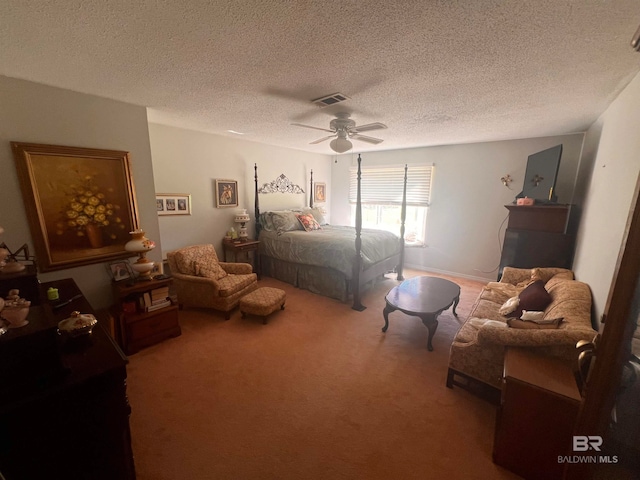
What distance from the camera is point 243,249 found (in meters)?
4.27

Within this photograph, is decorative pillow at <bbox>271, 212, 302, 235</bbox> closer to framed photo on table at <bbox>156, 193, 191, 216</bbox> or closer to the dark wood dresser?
framed photo on table at <bbox>156, 193, 191, 216</bbox>

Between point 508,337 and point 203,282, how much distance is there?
3108 millimetres

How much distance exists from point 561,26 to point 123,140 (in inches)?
135

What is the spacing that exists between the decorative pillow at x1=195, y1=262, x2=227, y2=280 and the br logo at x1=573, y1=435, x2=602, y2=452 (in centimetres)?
342

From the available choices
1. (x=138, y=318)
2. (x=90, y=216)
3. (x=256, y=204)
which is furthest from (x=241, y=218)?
(x=138, y=318)

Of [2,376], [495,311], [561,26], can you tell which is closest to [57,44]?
[2,376]

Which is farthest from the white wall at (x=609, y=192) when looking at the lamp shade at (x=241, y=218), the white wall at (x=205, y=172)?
the white wall at (x=205, y=172)

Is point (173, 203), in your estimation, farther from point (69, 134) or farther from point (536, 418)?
point (536, 418)

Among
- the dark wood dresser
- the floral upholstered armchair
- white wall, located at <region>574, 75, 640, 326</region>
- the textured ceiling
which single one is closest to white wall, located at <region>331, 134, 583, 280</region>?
white wall, located at <region>574, 75, 640, 326</region>

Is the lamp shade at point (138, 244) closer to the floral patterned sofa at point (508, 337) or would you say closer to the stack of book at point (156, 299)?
the stack of book at point (156, 299)

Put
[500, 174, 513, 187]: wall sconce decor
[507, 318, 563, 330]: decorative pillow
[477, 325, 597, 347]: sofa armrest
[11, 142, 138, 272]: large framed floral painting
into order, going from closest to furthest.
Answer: [477, 325, 597, 347]: sofa armrest
[507, 318, 563, 330]: decorative pillow
[11, 142, 138, 272]: large framed floral painting
[500, 174, 513, 187]: wall sconce decor

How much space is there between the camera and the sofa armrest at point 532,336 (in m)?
1.48

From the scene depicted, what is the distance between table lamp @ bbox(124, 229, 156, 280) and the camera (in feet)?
8.06

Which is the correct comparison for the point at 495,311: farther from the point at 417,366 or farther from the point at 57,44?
the point at 57,44
